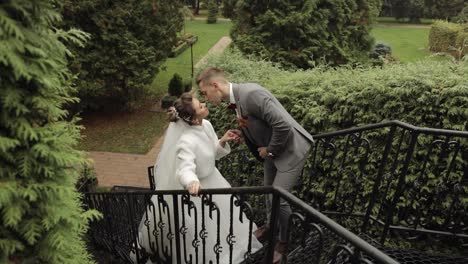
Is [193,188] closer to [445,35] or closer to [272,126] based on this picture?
[272,126]

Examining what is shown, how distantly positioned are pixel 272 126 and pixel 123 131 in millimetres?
8280

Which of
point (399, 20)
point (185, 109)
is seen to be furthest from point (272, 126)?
point (399, 20)

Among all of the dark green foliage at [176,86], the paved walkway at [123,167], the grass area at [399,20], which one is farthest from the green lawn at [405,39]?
the paved walkway at [123,167]

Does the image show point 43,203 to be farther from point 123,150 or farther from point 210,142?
point 123,150

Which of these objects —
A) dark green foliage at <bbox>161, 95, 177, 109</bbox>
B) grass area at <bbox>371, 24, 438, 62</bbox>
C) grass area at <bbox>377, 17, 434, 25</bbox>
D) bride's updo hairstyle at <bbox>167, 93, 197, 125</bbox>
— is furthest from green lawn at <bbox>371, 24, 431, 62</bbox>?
bride's updo hairstyle at <bbox>167, 93, 197, 125</bbox>

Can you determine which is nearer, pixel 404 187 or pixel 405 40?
pixel 404 187

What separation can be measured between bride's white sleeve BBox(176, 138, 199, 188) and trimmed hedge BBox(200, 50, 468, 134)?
173 centimetres

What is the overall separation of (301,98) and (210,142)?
5.47ft

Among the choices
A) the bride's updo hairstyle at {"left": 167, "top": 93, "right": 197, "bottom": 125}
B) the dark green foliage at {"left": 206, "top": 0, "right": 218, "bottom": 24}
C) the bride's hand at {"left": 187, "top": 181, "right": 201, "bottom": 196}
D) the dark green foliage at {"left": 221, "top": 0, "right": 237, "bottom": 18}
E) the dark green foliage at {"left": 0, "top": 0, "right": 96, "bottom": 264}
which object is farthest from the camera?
the dark green foliage at {"left": 206, "top": 0, "right": 218, "bottom": 24}

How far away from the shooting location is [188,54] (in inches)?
822

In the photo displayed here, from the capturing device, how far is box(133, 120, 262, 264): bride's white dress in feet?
11.0

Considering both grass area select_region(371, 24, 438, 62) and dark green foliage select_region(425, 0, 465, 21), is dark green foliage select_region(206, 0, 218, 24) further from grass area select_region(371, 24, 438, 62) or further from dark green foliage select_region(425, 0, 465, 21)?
dark green foliage select_region(425, 0, 465, 21)

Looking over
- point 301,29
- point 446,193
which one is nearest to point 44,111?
point 446,193

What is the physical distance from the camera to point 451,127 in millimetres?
Answer: 3668
